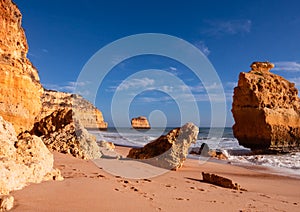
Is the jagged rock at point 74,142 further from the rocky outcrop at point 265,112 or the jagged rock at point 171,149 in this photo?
the rocky outcrop at point 265,112

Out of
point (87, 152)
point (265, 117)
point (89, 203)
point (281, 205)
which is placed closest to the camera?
point (89, 203)

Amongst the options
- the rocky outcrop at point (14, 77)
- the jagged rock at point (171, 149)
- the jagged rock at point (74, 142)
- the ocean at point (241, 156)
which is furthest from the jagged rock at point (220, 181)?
the rocky outcrop at point (14, 77)

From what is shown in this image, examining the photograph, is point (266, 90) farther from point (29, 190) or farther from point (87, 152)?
point (29, 190)

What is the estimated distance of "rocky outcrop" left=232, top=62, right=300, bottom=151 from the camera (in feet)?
68.9

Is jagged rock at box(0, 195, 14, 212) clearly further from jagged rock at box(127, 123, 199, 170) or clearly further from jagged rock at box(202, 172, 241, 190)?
jagged rock at box(127, 123, 199, 170)

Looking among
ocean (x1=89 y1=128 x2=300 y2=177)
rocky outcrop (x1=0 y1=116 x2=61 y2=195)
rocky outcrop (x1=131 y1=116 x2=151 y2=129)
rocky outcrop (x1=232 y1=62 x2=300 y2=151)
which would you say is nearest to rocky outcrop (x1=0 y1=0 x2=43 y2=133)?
ocean (x1=89 y1=128 x2=300 y2=177)

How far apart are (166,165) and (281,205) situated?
3298mm

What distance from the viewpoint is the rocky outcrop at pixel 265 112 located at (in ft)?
68.9

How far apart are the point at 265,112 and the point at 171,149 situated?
1658 centimetres

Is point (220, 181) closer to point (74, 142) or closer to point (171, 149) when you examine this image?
point (171, 149)

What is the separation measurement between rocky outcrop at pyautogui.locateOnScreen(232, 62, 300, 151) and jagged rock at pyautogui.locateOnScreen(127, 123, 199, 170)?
1583 cm

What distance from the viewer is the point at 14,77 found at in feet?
31.2

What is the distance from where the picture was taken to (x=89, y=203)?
2.57 m

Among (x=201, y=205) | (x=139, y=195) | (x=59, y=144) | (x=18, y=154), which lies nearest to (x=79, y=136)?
(x=59, y=144)
